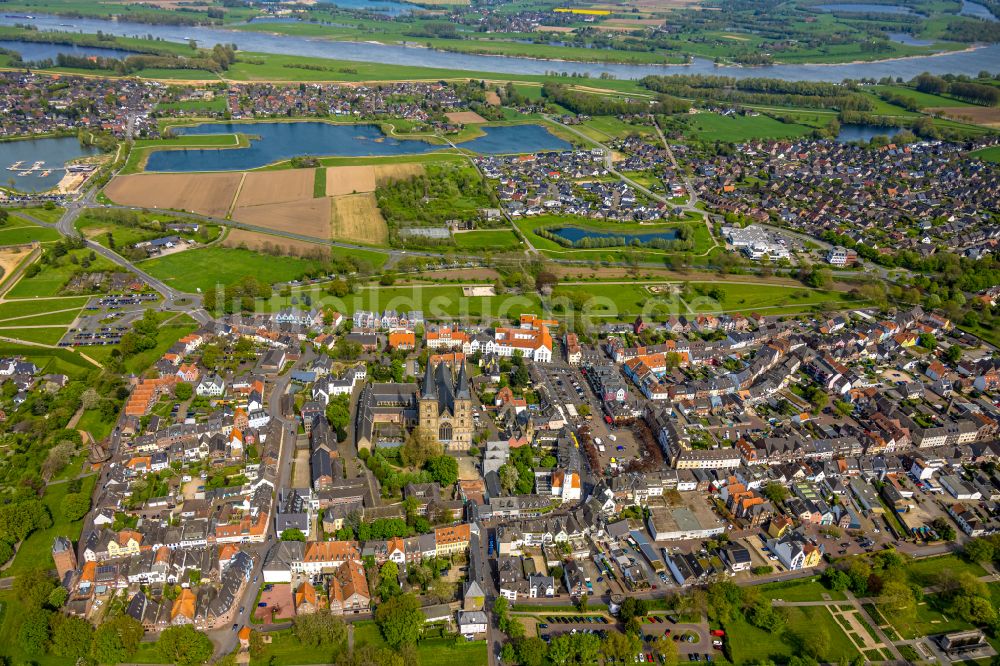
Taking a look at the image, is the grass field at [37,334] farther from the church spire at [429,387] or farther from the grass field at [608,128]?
the grass field at [608,128]

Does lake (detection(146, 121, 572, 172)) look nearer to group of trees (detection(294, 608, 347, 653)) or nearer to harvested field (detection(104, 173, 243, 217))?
harvested field (detection(104, 173, 243, 217))

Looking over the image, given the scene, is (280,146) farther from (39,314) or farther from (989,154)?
(989,154)

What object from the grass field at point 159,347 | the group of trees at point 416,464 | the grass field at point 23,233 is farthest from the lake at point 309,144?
the group of trees at point 416,464

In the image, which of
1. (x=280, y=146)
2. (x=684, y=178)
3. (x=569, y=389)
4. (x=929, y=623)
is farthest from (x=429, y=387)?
(x=280, y=146)

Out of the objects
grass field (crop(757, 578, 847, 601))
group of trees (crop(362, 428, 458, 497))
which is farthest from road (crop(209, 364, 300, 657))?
grass field (crop(757, 578, 847, 601))

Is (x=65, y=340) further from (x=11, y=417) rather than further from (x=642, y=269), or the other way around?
(x=642, y=269)

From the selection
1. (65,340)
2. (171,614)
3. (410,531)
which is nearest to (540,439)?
(410,531)
